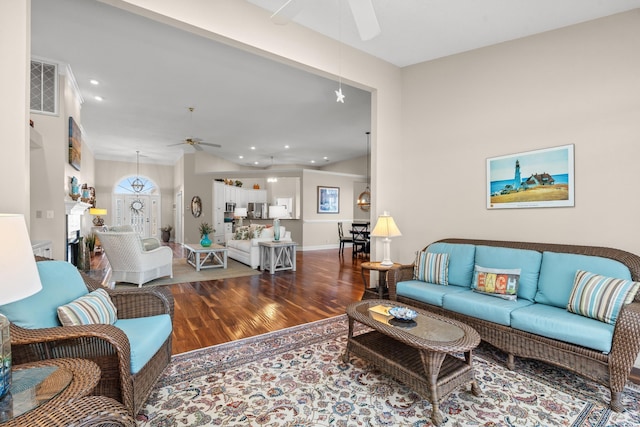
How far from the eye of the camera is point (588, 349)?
2.00 meters

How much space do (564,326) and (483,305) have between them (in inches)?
21.8

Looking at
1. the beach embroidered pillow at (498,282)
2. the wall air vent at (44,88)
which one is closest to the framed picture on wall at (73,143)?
the wall air vent at (44,88)

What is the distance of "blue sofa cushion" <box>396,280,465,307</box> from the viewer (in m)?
2.91

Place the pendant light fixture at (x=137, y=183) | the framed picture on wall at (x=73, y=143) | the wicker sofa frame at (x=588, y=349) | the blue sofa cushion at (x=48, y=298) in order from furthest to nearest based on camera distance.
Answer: the pendant light fixture at (x=137, y=183) → the framed picture on wall at (x=73, y=143) → the wicker sofa frame at (x=588, y=349) → the blue sofa cushion at (x=48, y=298)

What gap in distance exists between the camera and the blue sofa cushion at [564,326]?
196cm

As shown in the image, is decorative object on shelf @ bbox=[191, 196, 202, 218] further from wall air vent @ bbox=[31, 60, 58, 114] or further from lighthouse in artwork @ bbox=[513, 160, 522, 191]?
lighthouse in artwork @ bbox=[513, 160, 522, 191]

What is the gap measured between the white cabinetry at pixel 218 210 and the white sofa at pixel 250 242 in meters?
2.83

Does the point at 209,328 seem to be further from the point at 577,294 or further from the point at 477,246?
the point at 577,294

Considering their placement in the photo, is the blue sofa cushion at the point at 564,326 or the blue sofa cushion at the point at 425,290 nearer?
the blue sofa cushion at the point at 564,326

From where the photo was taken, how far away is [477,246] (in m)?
3.21

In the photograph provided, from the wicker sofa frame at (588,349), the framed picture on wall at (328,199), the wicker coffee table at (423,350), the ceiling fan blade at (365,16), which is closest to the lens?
the wicker coffee table at (423,350)

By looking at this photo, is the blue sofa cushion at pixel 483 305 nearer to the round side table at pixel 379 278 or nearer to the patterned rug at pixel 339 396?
the patterned rug at pixel 339 396

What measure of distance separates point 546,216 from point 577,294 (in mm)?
971

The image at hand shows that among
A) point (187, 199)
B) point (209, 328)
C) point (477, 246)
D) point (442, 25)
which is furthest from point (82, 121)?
point (477, 246)
